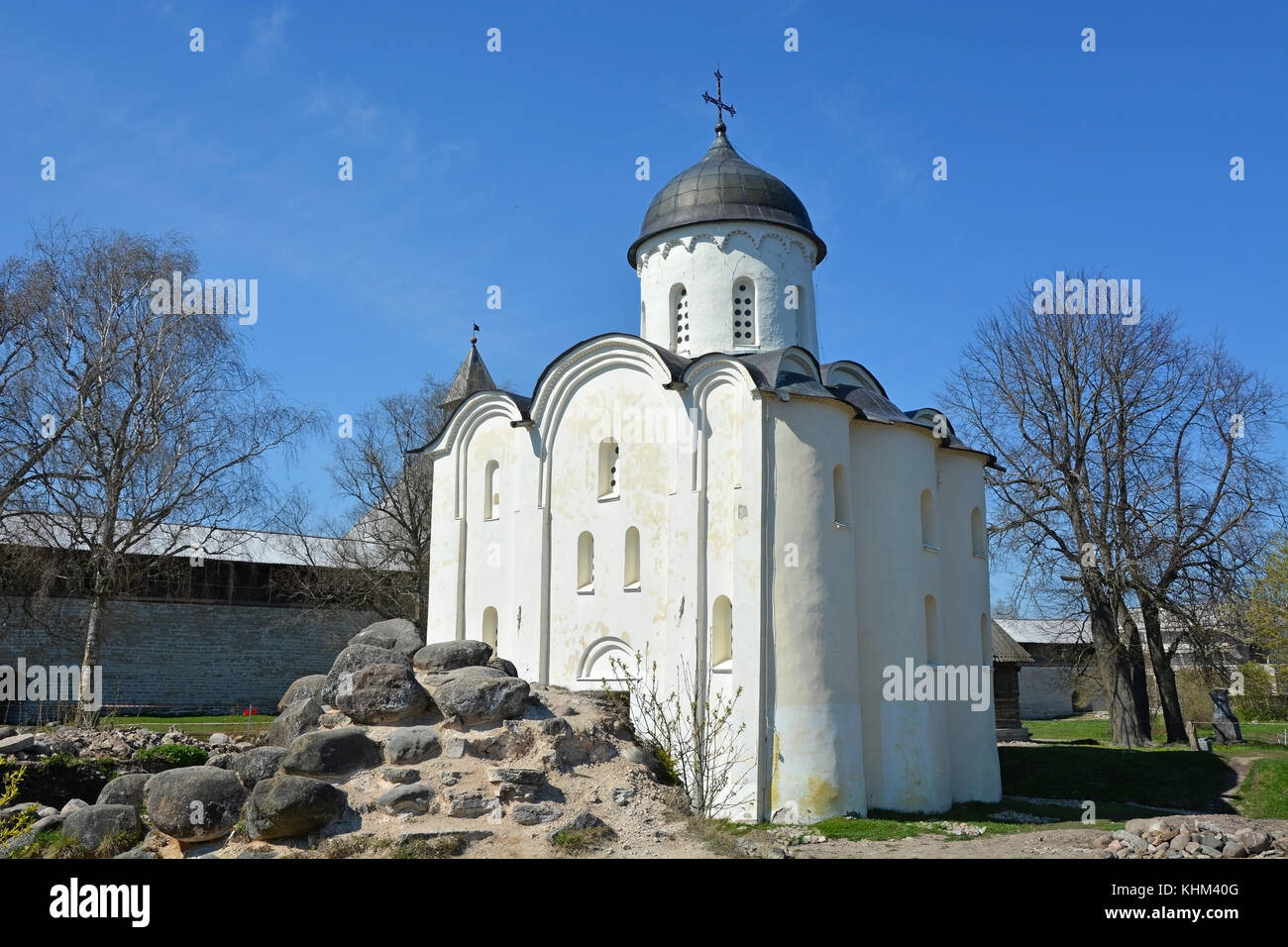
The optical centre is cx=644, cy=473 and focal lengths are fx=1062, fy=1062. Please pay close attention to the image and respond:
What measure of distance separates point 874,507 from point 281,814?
9953 millimetres

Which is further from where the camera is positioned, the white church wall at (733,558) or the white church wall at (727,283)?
the white church wall at (727,283)

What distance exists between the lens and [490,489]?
64.0ft

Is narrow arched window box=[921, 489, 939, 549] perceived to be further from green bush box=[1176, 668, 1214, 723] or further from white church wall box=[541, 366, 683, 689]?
green bush box=[1176, 668, 1214, 723]

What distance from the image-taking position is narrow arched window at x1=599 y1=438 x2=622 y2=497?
17531mm

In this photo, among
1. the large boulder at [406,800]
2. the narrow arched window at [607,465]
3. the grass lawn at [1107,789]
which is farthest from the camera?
the narrow arched window at [607,465]

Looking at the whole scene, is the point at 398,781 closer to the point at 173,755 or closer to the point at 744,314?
the point at 173,755

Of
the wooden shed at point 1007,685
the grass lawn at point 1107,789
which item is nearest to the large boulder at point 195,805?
the grass lawn at point 1107,789

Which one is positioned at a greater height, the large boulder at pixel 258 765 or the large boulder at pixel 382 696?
the large boulder at pixel 382 696

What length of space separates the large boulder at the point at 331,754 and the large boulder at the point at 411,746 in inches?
7.6

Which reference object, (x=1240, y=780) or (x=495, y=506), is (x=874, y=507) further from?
(x=1240, y=780)

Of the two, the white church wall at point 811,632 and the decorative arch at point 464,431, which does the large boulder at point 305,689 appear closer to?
the decorative arch at point 464,431

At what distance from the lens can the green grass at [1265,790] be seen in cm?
1733

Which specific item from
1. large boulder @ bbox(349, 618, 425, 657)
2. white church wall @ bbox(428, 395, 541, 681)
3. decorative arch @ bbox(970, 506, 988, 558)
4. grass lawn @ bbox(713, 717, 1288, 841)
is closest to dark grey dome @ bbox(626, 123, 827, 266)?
white church wall @ bbox(428, 395, 541, 681)
